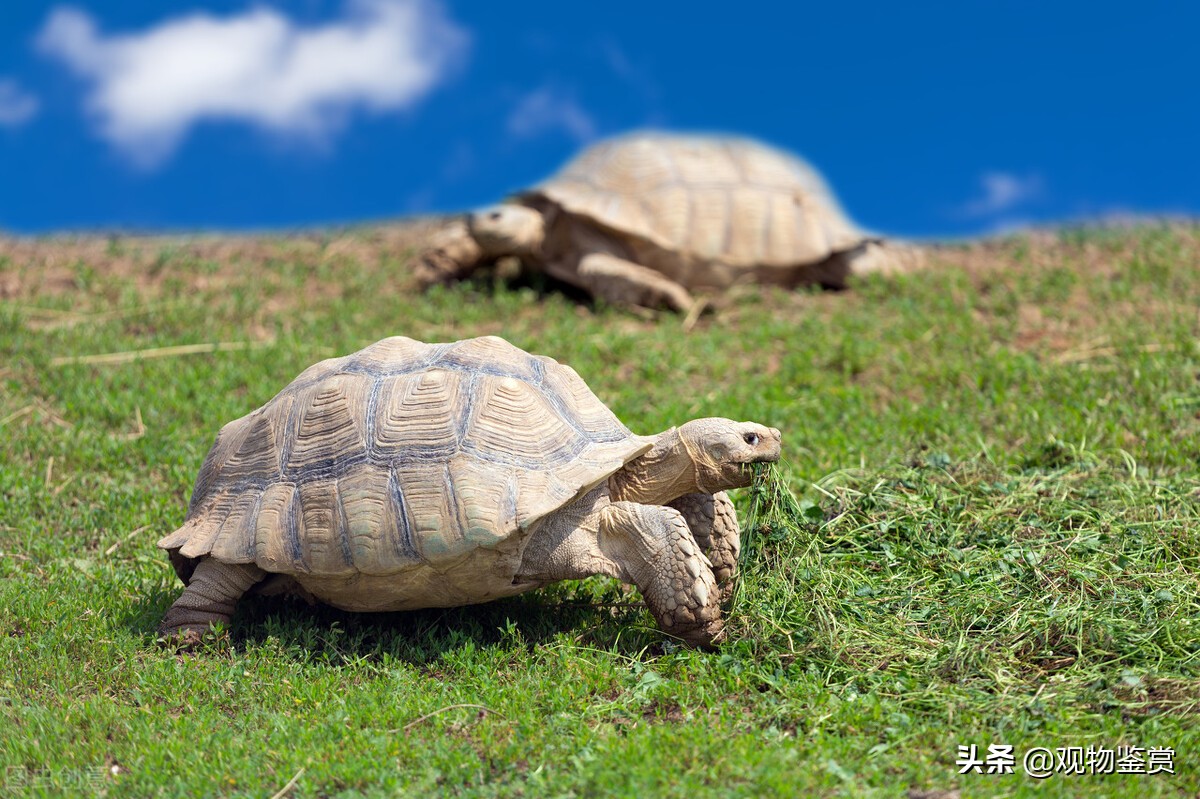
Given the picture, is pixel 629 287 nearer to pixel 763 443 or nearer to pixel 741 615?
pixel 763 443

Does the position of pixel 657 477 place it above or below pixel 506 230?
below

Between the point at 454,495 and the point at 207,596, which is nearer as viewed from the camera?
the point at 454,495

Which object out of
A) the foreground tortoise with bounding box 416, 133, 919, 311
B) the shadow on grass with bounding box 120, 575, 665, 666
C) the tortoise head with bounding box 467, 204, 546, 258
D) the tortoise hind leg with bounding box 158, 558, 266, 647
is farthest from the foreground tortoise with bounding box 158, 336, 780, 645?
the tortoise head with bounding box 467, 204, 546, 258

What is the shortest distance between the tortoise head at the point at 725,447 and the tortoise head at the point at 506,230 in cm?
620

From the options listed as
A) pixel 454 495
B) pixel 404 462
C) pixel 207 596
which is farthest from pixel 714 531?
pixel 207 596

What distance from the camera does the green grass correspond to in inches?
161

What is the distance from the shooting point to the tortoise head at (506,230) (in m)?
11.0

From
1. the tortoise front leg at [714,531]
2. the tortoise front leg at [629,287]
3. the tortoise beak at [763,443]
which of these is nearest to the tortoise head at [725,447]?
the tortoise beak at [763,443]

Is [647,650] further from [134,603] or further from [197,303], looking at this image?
[197,303]

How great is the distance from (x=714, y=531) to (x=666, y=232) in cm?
602

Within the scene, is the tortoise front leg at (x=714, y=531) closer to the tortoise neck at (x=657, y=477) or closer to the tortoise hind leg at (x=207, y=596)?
the tortoise neck at (x=657, y=477)

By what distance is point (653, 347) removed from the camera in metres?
9.49

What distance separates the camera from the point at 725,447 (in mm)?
5074

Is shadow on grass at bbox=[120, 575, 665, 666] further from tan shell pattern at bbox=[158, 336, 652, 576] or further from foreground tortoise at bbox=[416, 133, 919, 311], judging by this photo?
foreground tortoise at bbox=[416, 133, 919, 311]
